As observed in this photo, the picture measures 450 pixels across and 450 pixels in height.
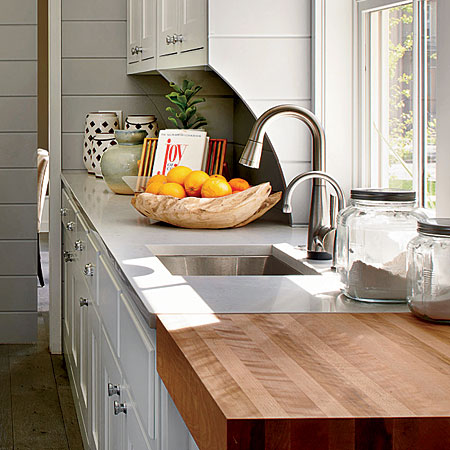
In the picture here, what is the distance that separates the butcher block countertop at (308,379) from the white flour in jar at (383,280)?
80 mm

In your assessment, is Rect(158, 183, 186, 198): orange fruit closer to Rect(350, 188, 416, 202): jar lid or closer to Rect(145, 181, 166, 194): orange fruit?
Rect(145, 181, 166, 194): orange fruit

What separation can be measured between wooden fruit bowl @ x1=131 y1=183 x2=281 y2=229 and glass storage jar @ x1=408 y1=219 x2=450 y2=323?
43.0 inches

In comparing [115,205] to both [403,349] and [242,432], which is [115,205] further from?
[242,432]

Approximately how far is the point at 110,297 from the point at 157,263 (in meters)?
0.25

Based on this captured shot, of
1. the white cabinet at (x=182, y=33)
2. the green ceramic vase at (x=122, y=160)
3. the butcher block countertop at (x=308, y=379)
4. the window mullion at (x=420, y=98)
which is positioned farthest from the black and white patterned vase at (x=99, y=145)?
the butcher block countertop at (x=308, y=379)

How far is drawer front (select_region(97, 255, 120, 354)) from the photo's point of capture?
1.72 m

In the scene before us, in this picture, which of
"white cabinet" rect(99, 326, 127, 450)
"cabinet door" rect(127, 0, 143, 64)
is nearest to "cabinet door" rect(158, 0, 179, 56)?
"cabinet door" rect(127, 0, 143, 64)

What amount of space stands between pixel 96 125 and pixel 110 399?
6.65 feet

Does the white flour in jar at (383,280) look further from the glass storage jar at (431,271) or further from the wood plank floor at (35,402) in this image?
the wood plank floor at (35,402)

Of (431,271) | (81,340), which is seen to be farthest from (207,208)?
(431,271)

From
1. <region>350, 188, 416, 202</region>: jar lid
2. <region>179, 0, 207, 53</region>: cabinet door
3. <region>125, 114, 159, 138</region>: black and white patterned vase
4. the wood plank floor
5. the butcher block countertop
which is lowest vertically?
the wood plank floor

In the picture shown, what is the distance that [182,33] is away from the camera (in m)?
2.67

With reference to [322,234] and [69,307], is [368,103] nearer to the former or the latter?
[322,234]

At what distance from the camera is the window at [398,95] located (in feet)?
6.30
